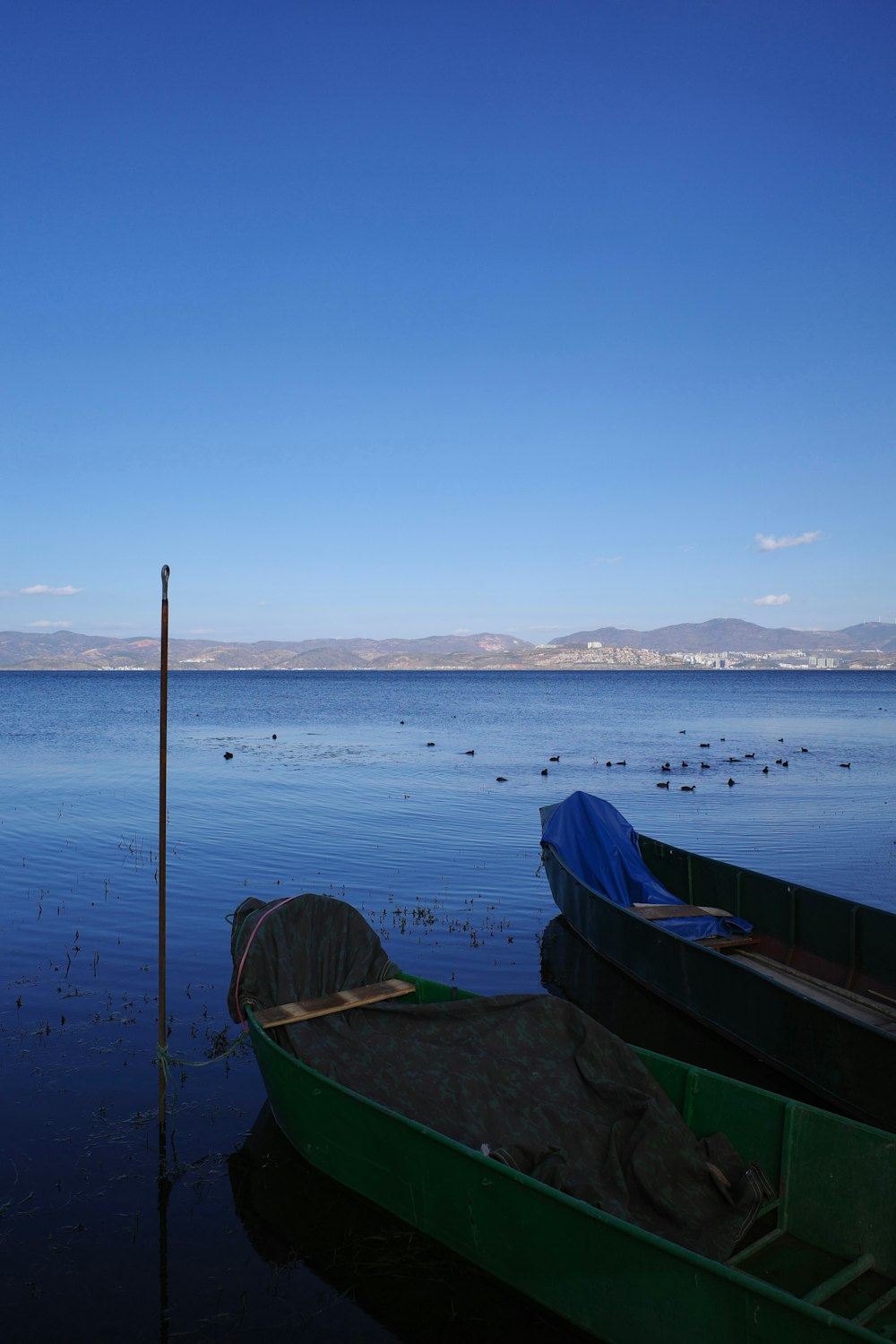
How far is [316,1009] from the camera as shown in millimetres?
8648

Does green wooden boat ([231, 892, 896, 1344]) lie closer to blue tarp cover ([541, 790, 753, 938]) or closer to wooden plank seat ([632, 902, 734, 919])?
wooden plank seat ([632, 902, 734, 919])

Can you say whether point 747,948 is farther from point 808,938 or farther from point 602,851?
point 602,851

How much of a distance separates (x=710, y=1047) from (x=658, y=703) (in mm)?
88479

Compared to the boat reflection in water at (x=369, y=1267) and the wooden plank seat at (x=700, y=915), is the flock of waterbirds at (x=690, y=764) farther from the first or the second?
the boat reflection in water at (x=369, y=1267)

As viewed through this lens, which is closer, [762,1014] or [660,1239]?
[660,1239]

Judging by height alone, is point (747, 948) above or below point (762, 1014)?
below

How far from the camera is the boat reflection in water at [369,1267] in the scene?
6.37 m

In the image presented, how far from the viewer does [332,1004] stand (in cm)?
878

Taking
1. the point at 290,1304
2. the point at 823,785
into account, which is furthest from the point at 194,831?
the point at 823,785

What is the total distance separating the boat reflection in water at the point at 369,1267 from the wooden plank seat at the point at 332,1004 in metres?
1.19

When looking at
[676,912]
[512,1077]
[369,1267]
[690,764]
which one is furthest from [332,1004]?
[690,764]

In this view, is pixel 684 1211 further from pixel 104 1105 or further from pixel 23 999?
pixel 23 999

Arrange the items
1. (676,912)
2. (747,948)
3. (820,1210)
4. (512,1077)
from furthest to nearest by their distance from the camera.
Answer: (676,912) < (747,948) < (512,1077) < (820,1210)

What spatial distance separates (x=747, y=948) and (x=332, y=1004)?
7.07 meters
